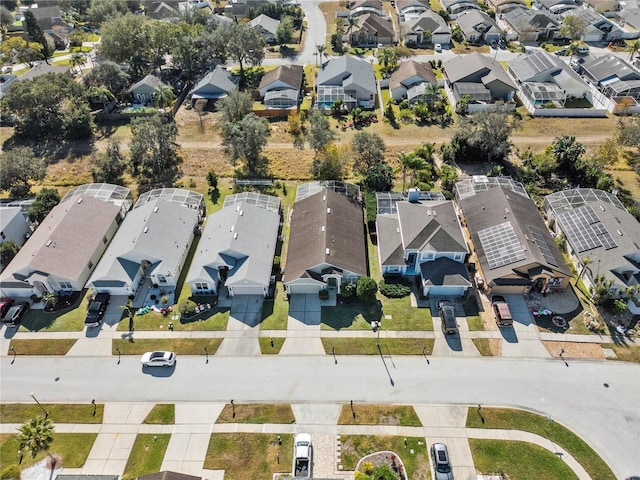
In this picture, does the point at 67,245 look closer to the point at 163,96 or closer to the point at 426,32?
the point at 163,96

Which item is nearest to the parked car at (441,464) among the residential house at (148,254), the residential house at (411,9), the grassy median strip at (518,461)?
the grassy median strip at (518,461)

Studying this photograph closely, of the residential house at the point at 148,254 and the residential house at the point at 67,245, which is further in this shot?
the residential house at the point at 148,254

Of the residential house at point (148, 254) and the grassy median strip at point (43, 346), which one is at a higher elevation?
the residential house at point (148, 254)

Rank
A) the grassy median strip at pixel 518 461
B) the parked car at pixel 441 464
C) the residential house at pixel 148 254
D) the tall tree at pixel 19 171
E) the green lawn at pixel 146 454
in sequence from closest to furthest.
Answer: the parked car at pixel 441 464 → the grassy median strip at pixel 518 461 → the green lawn at pixel 146 454 → the residential house at pixel 148 254 → the tall tree at pixel 19 171

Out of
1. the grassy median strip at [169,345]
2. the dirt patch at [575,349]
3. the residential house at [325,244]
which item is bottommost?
the grassy median strip at [169,345]

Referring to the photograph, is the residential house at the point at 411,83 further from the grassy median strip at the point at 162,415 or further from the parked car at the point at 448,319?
the grassy median strip at the point at 162,415

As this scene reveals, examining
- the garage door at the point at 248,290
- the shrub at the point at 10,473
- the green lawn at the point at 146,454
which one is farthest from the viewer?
the garage door at the point at 248,290
